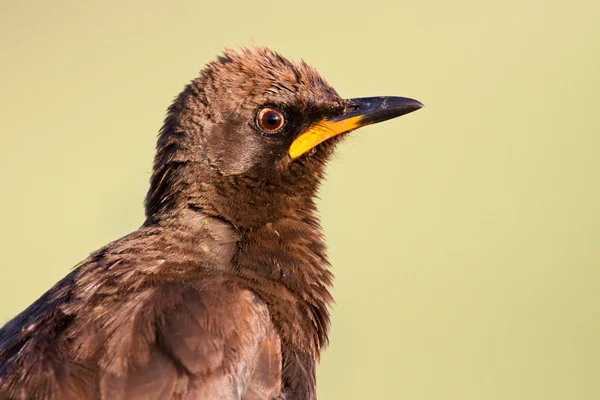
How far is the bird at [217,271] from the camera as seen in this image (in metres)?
4.85

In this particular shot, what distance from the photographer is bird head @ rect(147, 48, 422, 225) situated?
593 cm

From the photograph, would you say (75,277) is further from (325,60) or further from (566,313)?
Result: (325,60)

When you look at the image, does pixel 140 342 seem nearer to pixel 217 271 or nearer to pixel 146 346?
pixel 146 346

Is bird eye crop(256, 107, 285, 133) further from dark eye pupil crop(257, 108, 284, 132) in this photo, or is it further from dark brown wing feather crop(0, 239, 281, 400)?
dark brown wing feather crop(0, 239, 281, 400)

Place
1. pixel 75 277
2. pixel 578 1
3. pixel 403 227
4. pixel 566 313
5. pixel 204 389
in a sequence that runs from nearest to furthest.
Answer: pixel 204 389
pixel 75 277
pixel 566 313
pixel 403 227
pixel 578 1

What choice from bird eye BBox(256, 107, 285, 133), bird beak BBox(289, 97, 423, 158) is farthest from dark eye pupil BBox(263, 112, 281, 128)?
bird beak BBox(289, 97, 423, 158)

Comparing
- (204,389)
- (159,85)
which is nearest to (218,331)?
(204,389)

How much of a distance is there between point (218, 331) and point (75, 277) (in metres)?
0.82

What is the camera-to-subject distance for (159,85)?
11562mm

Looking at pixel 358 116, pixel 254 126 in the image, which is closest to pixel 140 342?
pixel 254 126

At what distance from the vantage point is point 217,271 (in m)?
5.50

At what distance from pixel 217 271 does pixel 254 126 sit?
0.94 m

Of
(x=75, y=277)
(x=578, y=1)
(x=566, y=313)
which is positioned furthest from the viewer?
(x=578, y=1)

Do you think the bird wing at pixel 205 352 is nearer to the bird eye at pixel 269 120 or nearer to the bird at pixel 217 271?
the bird at pixel 217 271
